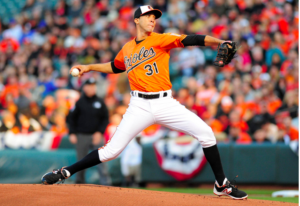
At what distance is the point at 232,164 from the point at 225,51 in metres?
4.72

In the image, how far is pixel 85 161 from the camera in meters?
4.76

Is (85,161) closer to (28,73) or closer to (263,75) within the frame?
(263,75)

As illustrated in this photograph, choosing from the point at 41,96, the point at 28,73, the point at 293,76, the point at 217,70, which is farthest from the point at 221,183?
the point at 28,73

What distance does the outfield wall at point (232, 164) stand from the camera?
327 inches

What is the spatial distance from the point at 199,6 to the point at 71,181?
7.80 meters

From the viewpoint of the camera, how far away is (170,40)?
4.45 m

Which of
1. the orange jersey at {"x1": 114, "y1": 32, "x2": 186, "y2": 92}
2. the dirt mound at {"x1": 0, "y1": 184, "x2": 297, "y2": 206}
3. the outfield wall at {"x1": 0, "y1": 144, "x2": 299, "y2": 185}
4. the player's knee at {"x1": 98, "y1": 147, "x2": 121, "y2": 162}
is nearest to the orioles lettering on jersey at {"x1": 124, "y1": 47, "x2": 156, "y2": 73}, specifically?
the orange jersey at {"x1": 114, "y1": 32, "x2": 186, "y2": 92}

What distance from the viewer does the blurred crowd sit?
380 inches

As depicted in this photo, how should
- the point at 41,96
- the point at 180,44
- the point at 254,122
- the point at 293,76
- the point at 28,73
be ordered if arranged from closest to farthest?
1. the point at 180,44
2. the point at 254,122
3. the point at 293,76
4. the point at 41,96
5. the point at 28,73

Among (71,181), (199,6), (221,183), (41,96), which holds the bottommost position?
Result: (71,181)

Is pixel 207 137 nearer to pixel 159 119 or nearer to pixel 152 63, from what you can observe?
pixel 159 119

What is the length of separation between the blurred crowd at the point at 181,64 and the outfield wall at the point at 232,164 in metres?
0.53

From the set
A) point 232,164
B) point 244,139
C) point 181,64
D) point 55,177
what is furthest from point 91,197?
point 181,64

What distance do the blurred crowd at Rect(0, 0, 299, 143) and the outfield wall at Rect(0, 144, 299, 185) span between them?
1.75 ft
